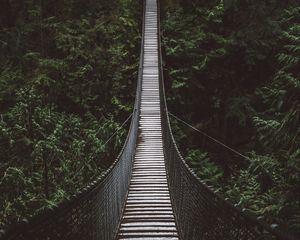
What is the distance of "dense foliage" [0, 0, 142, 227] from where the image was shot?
37.8 feet

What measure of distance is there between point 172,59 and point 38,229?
1457cm

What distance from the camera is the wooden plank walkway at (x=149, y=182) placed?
6.10m

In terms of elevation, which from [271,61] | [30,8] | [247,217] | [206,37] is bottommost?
[247,217]

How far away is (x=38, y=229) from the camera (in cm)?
263

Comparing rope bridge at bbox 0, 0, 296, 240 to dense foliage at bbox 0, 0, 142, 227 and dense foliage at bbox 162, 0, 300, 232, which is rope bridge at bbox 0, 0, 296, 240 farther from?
dense foliage at bbox 162, 0, 300, 232

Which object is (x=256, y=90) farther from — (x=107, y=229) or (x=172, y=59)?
(x=107, y=229)

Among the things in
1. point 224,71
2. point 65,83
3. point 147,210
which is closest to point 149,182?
point 147,210

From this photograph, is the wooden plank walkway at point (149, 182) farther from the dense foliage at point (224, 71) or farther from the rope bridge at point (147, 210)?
the dense foliage at point (224, 71)

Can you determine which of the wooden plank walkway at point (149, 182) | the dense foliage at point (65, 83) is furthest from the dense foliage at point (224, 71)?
the dense foliage at point (65, 83)

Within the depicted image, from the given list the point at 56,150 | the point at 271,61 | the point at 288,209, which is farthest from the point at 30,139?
the point at 271,61

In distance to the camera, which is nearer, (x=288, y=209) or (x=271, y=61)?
(x=288, y=209)

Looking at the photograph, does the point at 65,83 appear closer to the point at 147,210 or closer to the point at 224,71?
the point at 224,71

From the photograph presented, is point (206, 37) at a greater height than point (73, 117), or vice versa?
point (206, 37)

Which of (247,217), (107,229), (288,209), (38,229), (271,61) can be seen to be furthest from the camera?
(271,61)
